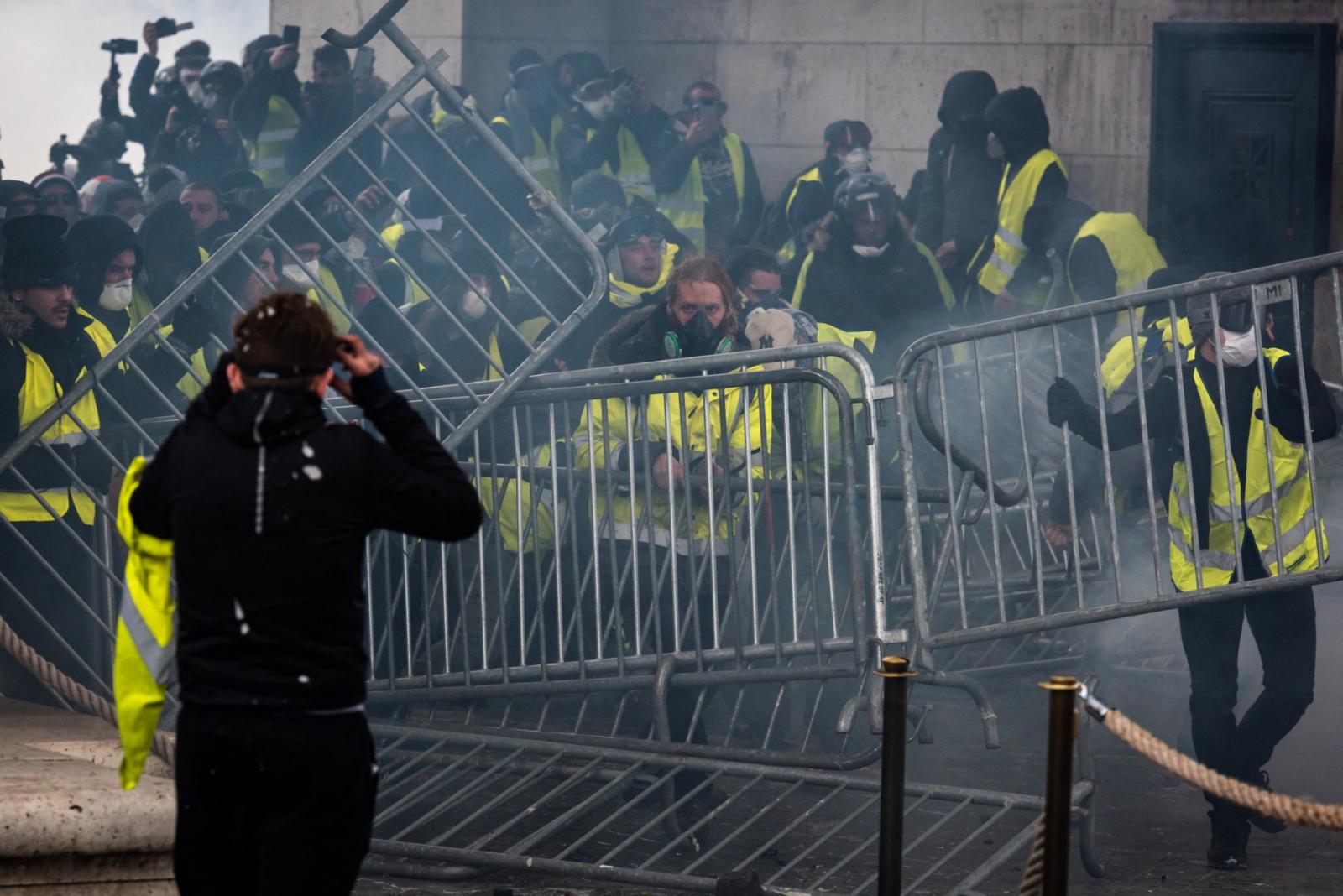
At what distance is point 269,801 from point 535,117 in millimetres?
9973

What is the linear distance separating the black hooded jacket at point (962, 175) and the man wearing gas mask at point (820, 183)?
1.98ft

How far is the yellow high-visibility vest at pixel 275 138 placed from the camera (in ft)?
40.6

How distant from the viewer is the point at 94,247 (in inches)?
316

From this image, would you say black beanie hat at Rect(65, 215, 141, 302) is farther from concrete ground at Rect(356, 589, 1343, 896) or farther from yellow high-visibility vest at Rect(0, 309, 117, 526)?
concrete ground at Rect(356, 589, 1343, 896)

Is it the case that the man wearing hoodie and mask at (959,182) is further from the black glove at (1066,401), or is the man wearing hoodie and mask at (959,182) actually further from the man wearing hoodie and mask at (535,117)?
the black glove at (1066,401)

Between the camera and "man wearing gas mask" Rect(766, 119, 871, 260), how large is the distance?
13.9ft

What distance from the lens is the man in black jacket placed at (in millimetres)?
3352

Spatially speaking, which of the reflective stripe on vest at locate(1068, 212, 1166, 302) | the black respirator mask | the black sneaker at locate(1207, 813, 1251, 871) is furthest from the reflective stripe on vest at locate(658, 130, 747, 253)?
the black sneaker at locate(1207, 813, 1251, 871)

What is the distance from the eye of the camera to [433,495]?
344 cm

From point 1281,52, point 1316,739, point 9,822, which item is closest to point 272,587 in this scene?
point 9,822

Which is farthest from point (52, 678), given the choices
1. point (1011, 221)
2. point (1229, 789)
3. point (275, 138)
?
point (275, 138)

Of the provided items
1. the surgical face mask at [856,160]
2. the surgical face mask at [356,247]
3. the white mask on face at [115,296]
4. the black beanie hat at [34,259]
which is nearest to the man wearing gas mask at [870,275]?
the surgical face mask at [856,160]

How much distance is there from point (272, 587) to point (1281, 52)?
11121 millimetres

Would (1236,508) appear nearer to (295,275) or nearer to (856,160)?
(295,275)
